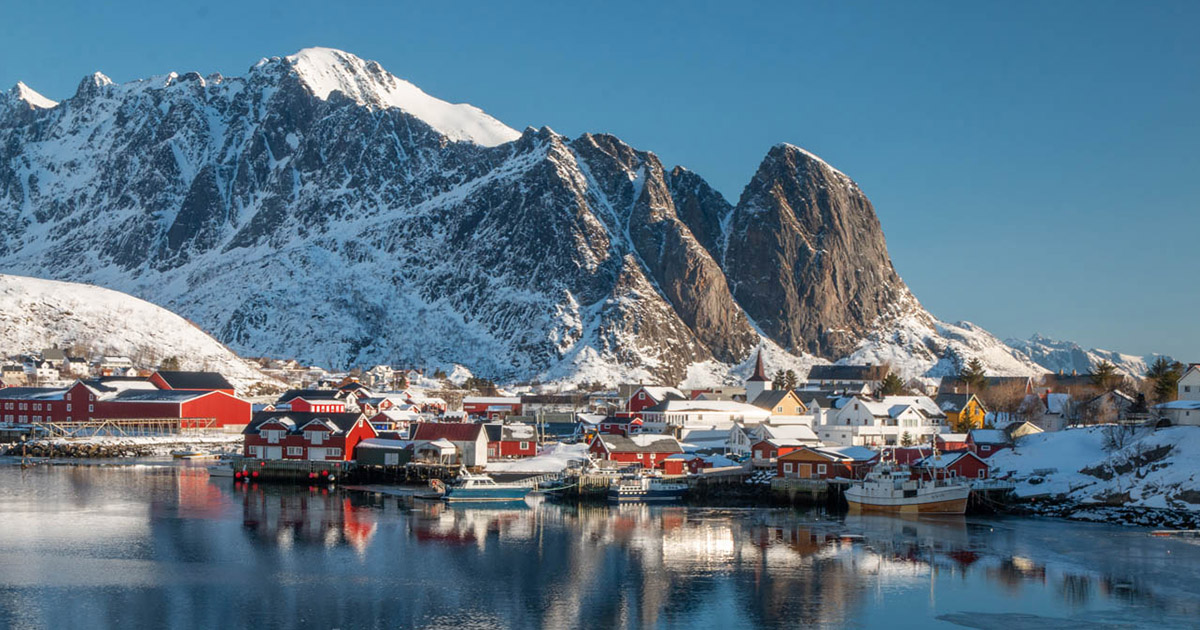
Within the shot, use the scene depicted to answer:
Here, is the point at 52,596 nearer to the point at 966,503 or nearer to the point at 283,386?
the point at 966,503

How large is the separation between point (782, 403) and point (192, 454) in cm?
5802

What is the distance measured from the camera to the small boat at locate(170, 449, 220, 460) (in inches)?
4045

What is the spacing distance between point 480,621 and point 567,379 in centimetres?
15207

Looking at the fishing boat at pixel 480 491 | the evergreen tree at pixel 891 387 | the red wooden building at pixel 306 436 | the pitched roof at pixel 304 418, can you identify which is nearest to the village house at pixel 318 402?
the pitched roof at pixel 304 418

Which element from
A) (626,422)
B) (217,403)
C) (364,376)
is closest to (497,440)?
(626,422)

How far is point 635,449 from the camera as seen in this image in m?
86.1

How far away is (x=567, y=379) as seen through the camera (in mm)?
193125

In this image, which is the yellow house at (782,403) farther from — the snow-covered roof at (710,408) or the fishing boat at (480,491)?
the fishing boat at (480,491)

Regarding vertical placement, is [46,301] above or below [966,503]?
above

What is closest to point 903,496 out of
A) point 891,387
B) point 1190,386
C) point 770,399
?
point 1190,386

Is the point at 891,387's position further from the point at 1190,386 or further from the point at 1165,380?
the point at 1190,386

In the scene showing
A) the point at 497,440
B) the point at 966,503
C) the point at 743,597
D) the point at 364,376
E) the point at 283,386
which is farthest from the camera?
the point at 364,376

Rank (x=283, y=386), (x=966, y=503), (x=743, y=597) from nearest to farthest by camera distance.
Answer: (x=743, y=597) < (x=966, y=503) < (x=283, y=386)

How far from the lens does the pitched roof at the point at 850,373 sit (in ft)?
600
